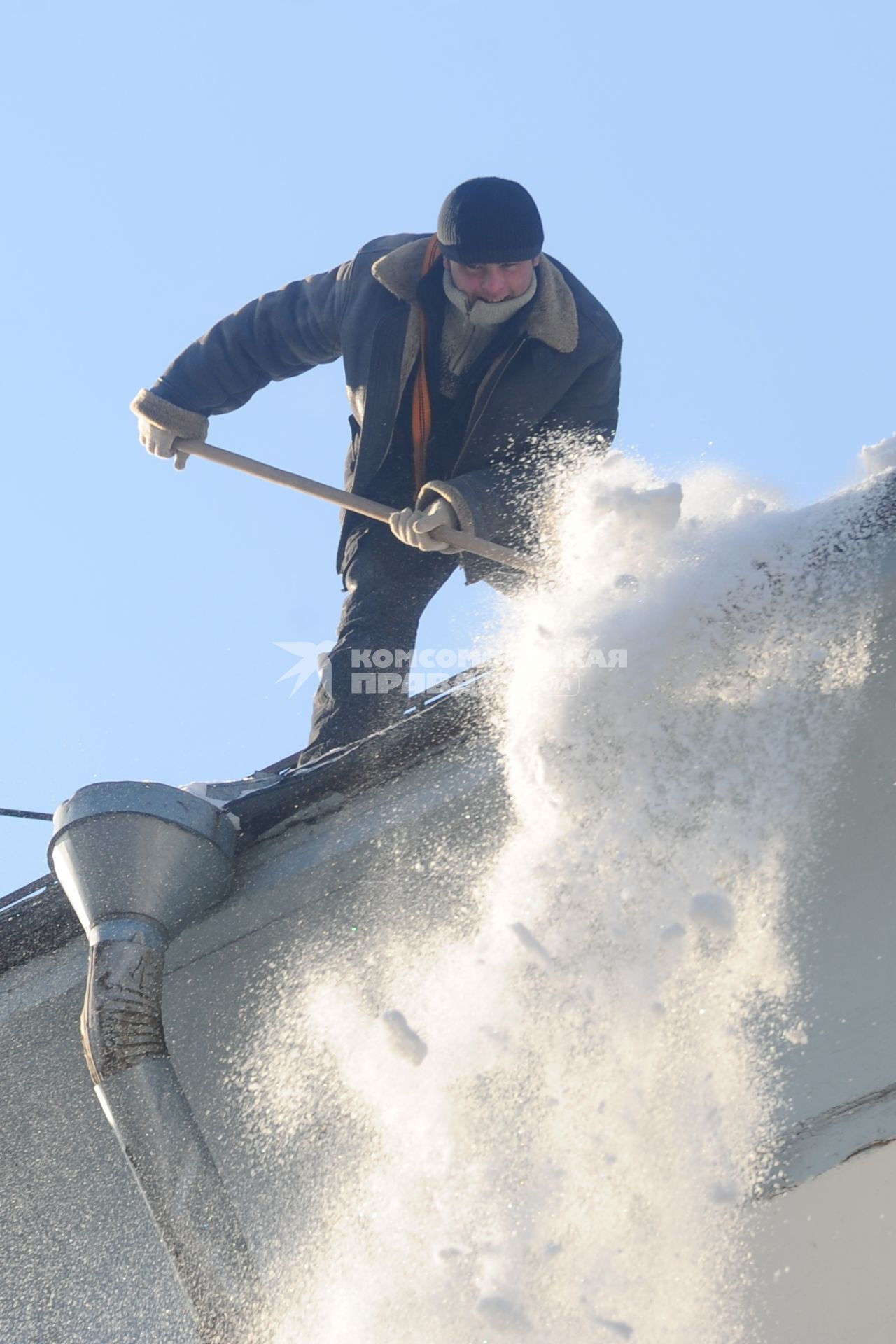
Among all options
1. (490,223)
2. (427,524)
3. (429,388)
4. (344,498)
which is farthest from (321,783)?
(490,223)

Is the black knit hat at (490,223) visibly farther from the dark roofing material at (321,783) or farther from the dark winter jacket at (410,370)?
the dark roofing material at (321,783)

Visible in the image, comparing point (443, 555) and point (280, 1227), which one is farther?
point (443, 555)

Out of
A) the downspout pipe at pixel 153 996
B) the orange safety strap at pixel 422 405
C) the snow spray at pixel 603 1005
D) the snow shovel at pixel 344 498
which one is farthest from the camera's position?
the orange safety strap at pixel 422 405

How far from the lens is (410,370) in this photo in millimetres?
3650

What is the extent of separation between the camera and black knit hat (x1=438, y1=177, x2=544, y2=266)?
11.1ft

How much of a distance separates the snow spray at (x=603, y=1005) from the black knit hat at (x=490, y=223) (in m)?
1.08

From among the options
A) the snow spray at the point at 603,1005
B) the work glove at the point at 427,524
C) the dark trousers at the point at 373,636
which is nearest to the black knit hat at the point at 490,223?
the work glove at the point at 427,524

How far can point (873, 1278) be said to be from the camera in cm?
227

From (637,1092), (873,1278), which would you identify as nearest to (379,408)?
(637,1092)

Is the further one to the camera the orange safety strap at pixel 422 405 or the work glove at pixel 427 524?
the orange safety strap at pixel 422 405

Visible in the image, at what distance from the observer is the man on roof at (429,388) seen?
3422mm

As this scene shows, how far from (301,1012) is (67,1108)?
0.50 meters

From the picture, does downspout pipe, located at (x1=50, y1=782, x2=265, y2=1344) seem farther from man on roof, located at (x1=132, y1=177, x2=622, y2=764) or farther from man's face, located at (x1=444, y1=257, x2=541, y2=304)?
man's face, located at (x1=444, y1=257, x2=541, y2=304)

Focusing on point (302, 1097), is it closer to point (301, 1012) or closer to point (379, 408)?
point (301, 1012)
